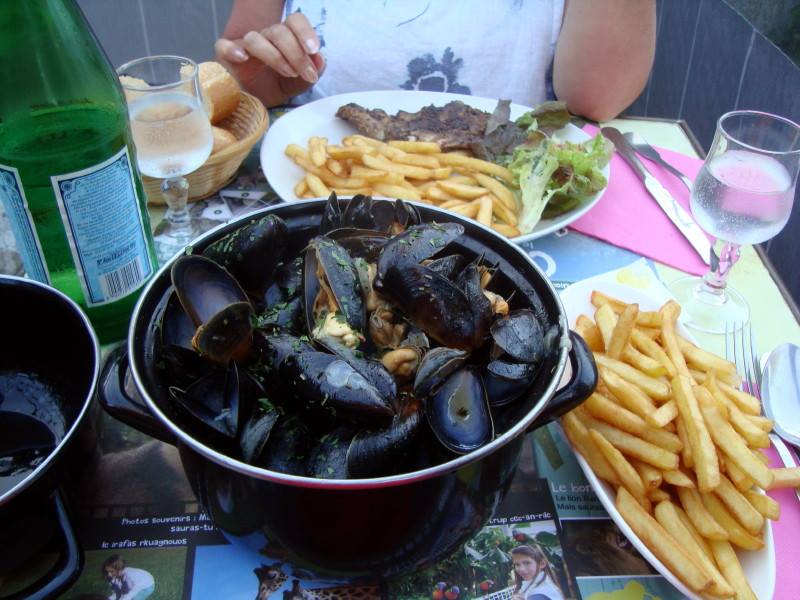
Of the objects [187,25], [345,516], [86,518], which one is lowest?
[187,25]

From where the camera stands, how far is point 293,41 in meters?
2.00

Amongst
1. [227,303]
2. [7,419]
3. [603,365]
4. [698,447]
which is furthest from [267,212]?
[698,447]

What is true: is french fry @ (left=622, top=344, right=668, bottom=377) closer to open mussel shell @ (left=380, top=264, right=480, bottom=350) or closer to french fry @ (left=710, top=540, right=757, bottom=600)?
french fry @ (left=710, top=540, right=757, bottom=600)

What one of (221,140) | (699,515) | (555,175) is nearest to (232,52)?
(221,140)

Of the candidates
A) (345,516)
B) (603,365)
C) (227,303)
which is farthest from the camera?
(603,365)

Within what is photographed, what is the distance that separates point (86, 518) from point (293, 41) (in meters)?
1.60

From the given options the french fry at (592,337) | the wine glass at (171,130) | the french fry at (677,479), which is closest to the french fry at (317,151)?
the wine glass at (171,130)

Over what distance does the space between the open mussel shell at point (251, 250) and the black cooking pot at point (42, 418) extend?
0.23 meters

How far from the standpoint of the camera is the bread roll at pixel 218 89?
175cm

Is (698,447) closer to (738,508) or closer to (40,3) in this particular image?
(738,508)

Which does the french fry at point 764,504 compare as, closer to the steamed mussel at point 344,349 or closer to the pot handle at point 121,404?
the steamed mussel at point 344,349

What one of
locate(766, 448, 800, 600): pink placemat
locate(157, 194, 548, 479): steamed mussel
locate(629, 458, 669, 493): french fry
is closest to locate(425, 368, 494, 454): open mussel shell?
locate(157, 194, 548, 479): steamed mussel

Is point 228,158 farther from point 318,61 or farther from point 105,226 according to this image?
point 318,61

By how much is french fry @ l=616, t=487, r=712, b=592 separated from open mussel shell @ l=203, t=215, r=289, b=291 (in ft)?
2.18
